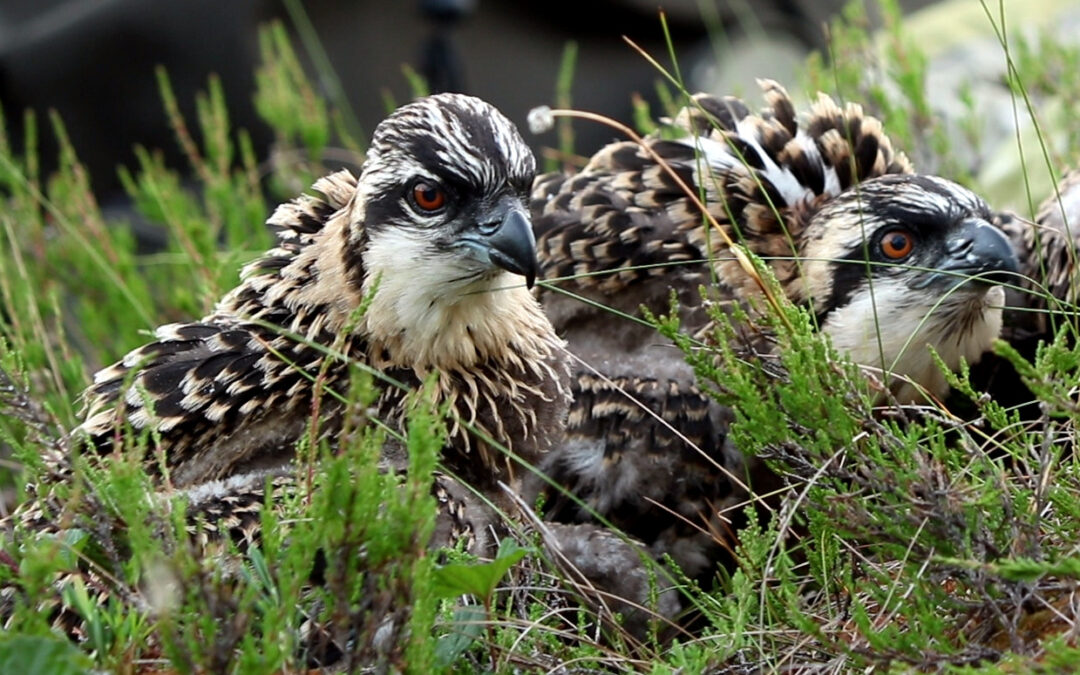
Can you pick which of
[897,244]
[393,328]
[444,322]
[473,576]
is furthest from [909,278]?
[473,576]

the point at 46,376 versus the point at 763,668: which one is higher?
the point at 46,376

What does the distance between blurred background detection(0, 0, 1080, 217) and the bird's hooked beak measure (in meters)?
4.14

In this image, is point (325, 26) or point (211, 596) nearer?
point (211, 596)

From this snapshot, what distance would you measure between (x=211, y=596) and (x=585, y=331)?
196 centimetres

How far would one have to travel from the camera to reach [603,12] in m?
8.79

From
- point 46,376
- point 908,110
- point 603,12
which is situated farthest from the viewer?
point 603,12

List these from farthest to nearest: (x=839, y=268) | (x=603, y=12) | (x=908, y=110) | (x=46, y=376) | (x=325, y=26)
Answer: (x=603, y=12)
(x=325, y=26)
(x=908, y=110)
(x=46, y=376)
(x=839, y=268)

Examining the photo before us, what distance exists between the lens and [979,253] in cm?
342

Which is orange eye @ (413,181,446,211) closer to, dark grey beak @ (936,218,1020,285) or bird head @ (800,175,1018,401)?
bird head @ (800,175,1018,401)

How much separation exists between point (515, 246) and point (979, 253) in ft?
4.03

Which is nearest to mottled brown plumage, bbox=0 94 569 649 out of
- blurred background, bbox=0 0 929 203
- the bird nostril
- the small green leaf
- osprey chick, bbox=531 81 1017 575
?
osprey chick, bbox=531 81 1017 575

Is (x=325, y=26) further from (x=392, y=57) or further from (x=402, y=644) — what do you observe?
(x=402, y=644)

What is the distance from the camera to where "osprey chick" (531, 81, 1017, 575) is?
353 cm

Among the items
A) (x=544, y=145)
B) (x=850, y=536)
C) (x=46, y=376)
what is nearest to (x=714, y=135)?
(x=850, y=536)
